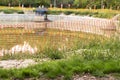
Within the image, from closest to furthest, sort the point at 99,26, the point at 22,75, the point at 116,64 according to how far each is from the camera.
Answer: the point at 22,75, the point at 116,64, the point at 99,26

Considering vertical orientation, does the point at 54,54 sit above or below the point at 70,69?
below

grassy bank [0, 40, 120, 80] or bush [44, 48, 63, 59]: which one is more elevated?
grassy bank [0, 40, 120, 80]

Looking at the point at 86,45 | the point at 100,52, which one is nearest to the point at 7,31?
the point at 86,45

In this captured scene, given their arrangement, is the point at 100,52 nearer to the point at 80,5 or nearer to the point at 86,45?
the point at 86,45

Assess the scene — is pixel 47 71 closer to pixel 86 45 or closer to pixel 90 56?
pixel 90 56

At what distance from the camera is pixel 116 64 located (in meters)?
6.77

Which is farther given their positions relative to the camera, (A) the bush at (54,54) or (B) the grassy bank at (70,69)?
(A) the bush at (54,54)

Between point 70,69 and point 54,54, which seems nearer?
point 70,69

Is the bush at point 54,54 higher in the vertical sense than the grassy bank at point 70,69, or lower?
lower

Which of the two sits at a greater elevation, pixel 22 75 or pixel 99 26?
pixel 22 75

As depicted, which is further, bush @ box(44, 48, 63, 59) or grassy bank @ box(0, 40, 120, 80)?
bush @ box(44, 48, 63, 59)

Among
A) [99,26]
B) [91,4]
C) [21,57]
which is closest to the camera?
[21,57]

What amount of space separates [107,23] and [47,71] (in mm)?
14838

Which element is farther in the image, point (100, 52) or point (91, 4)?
point (91, 4)
